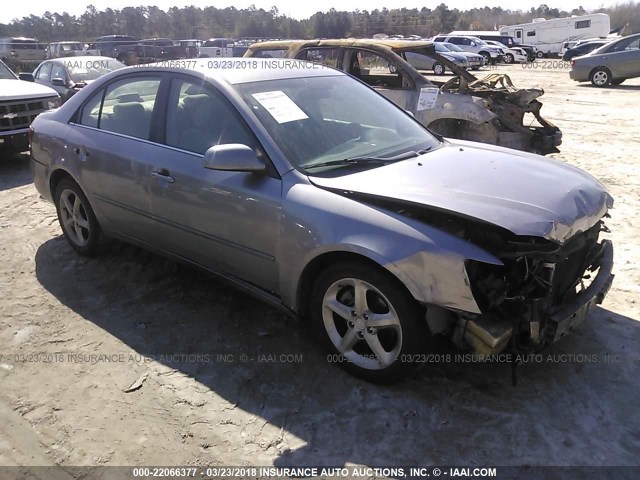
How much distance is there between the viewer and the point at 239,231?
323 centimetres

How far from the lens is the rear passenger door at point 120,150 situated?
3807 mm

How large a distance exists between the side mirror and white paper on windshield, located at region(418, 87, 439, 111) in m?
4.98

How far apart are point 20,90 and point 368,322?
7.82 metres

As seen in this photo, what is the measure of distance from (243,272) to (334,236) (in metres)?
0.85

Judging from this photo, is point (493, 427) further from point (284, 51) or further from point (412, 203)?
point (284, 51)

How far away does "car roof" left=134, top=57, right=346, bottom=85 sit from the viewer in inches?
138

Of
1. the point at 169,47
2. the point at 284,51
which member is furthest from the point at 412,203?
the point at 169,47

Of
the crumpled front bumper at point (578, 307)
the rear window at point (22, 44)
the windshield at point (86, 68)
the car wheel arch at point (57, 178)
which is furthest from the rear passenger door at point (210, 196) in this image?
the rear window at point (22, 44)

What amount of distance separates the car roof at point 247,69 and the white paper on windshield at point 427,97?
3.54m

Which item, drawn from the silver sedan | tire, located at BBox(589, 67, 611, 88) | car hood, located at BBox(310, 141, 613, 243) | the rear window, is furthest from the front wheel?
the rear window

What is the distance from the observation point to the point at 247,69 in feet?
11.9

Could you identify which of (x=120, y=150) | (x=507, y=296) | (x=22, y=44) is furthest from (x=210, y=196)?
(x=22, y=44)

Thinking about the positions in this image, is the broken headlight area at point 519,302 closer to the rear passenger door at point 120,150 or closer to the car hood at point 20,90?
the rear passenger door at point 120,150

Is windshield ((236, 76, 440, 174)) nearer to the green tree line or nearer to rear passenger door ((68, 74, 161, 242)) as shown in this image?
rear passenger door ((68, 74, 161, 242))
